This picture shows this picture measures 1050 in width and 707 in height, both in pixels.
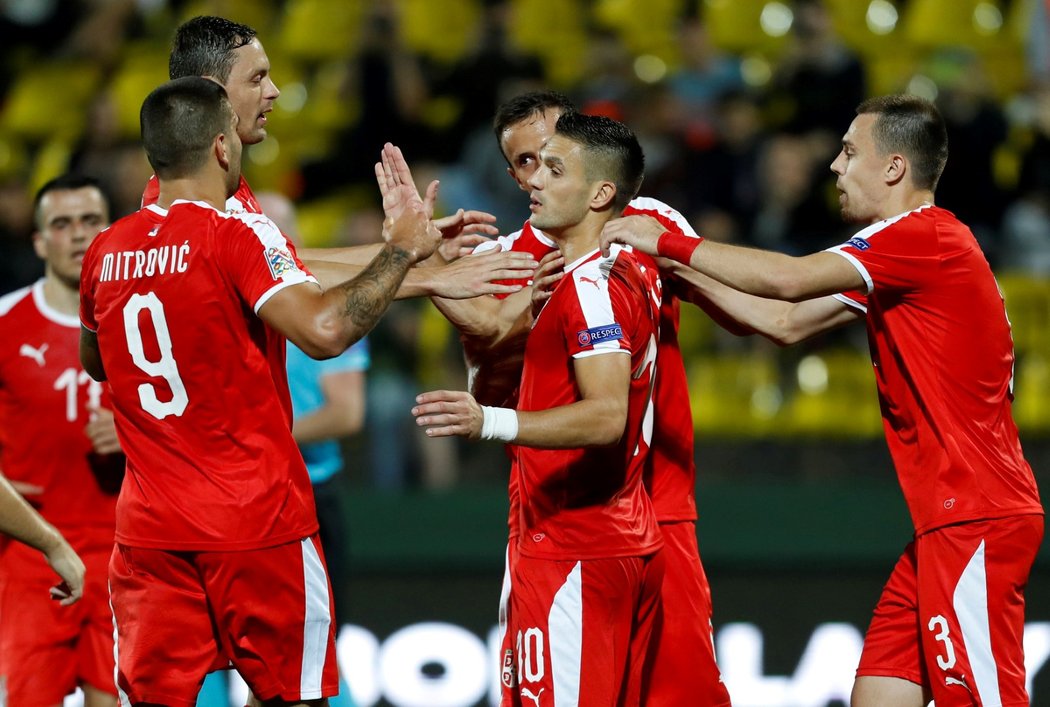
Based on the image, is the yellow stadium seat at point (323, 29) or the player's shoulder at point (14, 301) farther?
the yellow stadium seat at point (323, 29)

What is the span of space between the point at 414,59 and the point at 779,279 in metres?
7.13

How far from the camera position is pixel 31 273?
8.45 meters

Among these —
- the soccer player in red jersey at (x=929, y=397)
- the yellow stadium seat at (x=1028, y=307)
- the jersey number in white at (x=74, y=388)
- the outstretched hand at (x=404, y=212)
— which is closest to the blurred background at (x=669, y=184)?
the yellow stadium seat at (x=1028, y=307)

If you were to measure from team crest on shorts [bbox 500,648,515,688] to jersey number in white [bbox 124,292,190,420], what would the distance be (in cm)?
127

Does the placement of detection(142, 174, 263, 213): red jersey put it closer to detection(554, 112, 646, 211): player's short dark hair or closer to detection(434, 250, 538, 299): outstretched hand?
detection(434, 250, 538, 299): outstretched hand

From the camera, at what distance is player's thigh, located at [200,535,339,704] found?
4.32m

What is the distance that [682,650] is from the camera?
4.87 metres

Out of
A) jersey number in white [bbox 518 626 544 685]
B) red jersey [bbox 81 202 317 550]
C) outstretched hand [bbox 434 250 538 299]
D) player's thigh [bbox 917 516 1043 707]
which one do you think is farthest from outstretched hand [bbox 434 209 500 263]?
player's thigh [bbox 917 516 1043 707]

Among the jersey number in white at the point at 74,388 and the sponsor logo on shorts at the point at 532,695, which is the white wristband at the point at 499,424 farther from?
the jersey number in white at the point at 74,388

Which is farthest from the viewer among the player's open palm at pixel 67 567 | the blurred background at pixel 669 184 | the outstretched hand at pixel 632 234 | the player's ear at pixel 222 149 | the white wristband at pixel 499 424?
the blurred background at pixel 669 184

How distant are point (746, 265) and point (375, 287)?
3.88ft

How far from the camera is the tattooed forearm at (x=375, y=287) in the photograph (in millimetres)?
4148

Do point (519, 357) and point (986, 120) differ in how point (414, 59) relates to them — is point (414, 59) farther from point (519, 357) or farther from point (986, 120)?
point (519, 357)

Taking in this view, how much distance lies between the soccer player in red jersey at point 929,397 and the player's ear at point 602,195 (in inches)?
8.1
